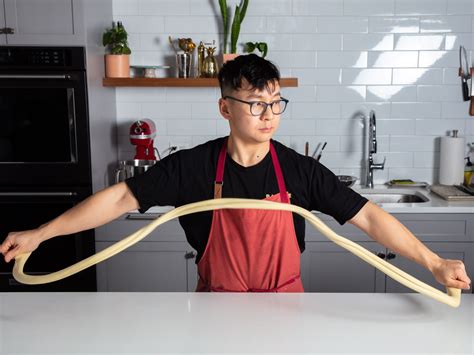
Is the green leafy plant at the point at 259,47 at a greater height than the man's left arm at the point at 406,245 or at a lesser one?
greater

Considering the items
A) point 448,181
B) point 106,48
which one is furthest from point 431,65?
point 106,48

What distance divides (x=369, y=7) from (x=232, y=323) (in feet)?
8.27

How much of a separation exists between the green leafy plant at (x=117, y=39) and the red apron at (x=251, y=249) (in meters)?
1.64

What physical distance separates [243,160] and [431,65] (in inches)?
80.2

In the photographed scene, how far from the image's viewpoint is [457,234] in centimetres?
299

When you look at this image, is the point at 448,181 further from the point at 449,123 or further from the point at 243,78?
the point at 243,78

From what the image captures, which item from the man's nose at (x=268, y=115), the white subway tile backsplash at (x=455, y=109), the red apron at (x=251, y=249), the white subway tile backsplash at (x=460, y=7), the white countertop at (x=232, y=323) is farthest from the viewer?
the white subway tile backsplash at (x=455, y=109)

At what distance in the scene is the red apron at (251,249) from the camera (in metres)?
1.86

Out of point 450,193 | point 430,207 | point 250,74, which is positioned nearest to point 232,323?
point 250,74

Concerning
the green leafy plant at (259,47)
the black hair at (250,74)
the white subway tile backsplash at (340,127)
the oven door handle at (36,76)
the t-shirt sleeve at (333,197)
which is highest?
the green leafy plant at (259,47)

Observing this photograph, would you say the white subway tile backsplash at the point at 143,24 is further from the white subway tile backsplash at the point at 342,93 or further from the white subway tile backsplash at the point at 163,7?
the white subway tile backsplash at the point at 342,93

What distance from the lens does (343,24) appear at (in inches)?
134

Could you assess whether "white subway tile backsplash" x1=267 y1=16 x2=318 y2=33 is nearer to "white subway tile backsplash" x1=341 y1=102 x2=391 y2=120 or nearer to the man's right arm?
"white subway tile backsplash" x1=341 y1=102 x2=391 y2=120

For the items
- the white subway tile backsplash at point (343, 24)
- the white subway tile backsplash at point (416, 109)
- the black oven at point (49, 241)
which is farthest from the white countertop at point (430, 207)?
the white subway tile backsplash at point (343, 24)
